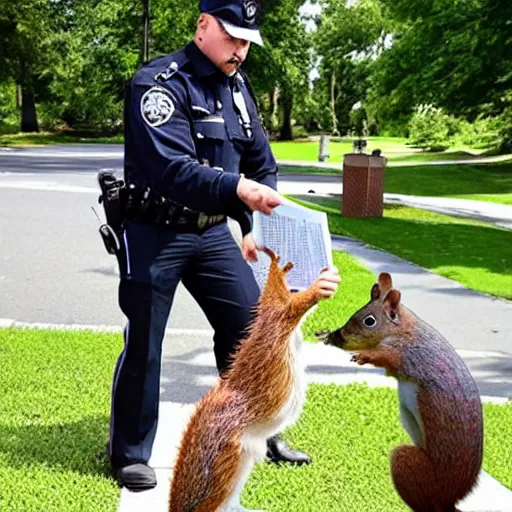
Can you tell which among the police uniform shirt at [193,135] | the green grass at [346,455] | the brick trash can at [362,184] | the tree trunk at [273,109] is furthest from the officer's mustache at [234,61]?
the tree trunk at [273,109]

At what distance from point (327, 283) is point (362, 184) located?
46.0ft

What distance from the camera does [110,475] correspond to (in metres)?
4.20

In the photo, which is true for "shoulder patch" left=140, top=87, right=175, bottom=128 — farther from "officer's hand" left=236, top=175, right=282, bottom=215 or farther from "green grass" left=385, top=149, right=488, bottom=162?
"green grass" left=385, top=149, right=488, bottom=162

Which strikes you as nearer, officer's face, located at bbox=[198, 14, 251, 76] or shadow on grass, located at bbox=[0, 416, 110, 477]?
officer's face, located at bbox=[198, 14, 251, 76]

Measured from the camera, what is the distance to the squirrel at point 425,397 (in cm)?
225

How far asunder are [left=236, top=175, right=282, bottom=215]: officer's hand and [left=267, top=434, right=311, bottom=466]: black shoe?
2030 mm

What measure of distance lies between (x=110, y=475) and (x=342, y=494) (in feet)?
3.38

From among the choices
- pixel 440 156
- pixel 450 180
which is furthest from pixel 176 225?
pixel 440 156

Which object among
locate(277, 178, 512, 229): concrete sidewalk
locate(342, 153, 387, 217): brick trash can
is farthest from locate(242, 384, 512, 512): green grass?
locate(277, 178, 512, 229): concrete sidewalk

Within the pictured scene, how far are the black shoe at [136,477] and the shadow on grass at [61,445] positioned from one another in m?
0.21

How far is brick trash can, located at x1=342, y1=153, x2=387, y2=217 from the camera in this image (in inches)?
630

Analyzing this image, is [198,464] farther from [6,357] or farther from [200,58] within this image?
[6,357]

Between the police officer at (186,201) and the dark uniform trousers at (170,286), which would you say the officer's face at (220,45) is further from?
the dark uniform trousers at (170,286)

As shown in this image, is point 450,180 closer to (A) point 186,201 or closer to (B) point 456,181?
(B) point 456,181
